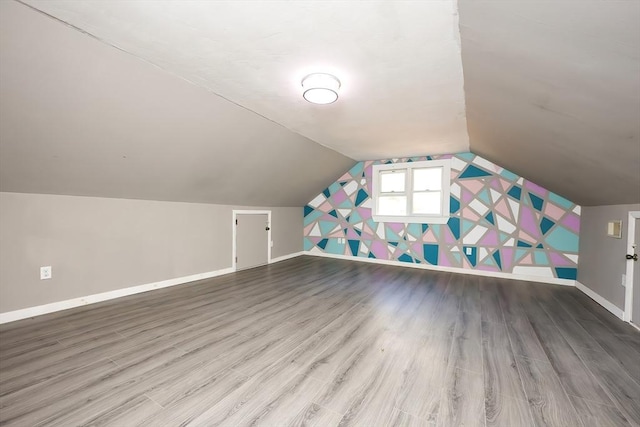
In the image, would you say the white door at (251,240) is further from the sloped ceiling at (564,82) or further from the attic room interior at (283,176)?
the sloped ceiling at (564,82)

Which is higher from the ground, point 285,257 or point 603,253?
point 603,253

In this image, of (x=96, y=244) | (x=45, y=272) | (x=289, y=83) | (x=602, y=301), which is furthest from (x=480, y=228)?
(x=45, y=272)

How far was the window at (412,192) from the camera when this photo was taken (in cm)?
511

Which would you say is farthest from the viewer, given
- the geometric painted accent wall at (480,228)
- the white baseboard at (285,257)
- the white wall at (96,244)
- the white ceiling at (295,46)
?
the white baseboard at (285,257)

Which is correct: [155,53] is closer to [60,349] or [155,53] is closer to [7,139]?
[7,139]

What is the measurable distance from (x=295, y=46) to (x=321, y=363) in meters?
2.30

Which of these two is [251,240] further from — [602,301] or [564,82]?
[602,301]

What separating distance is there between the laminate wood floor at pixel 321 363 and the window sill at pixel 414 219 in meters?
1.89

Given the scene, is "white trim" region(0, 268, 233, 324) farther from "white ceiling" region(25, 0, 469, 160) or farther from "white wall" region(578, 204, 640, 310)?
"white wall" region(578, 204, 640, 310)

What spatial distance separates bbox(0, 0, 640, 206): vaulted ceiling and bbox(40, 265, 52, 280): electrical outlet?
816mm

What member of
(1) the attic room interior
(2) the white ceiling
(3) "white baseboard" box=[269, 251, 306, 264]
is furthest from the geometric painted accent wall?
(2) the white ceiling

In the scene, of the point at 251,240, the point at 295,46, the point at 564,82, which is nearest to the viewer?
the point at 564,82

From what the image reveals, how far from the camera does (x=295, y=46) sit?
184cm

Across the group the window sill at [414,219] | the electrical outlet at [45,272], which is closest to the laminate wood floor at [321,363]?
the electrical outlet at [45,272]
